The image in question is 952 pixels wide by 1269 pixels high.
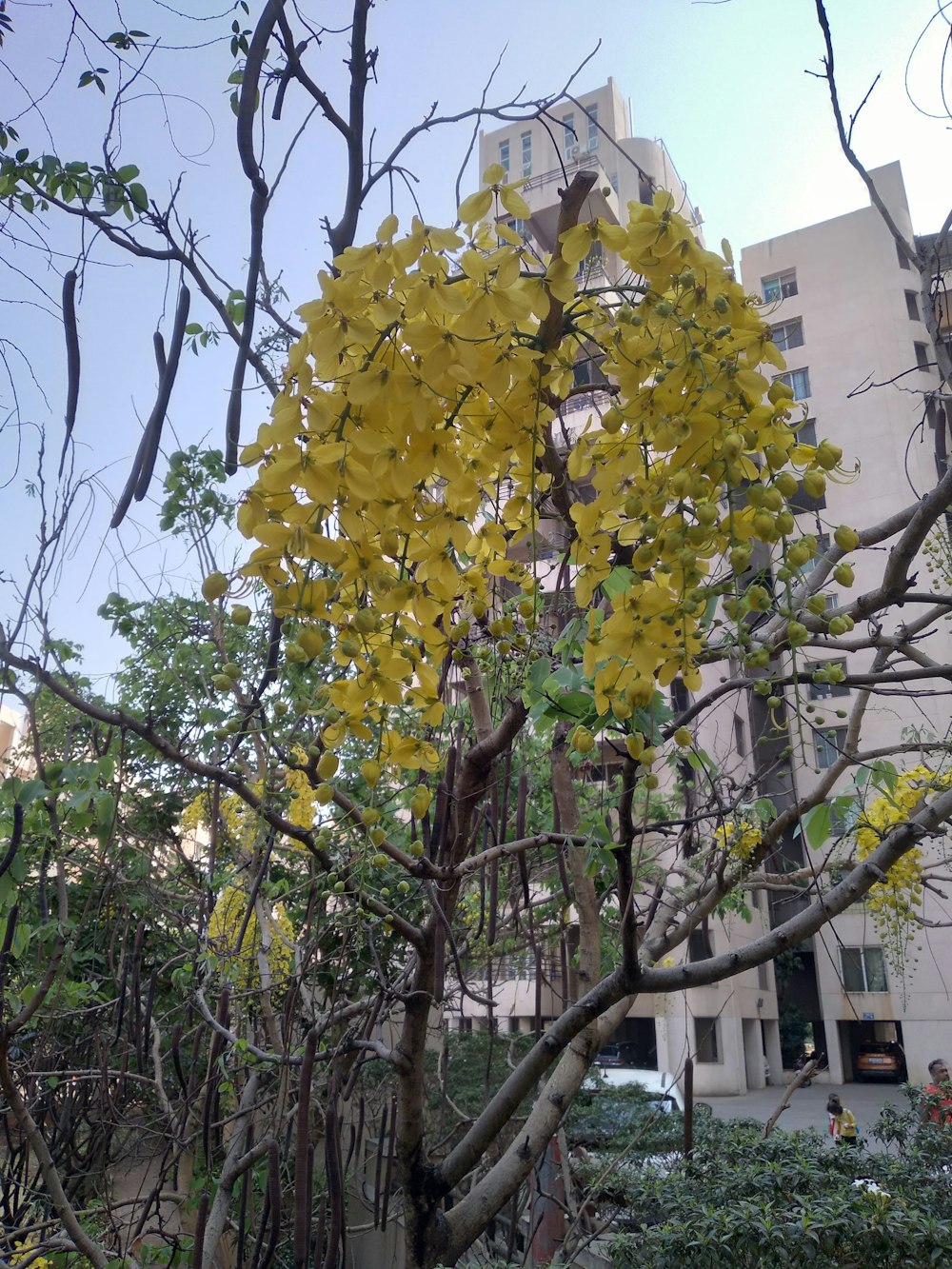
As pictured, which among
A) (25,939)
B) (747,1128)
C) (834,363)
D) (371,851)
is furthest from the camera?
(834,363)

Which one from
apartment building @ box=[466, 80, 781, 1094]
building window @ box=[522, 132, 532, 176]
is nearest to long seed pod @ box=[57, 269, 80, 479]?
apartment building @ box=[466, 80, 781, 1094]

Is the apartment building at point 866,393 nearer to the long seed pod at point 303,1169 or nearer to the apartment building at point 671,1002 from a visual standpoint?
the apartment building at point 671,1002

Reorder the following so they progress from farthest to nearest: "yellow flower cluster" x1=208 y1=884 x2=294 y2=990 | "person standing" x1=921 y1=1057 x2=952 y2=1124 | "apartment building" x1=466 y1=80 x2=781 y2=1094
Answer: "apartment building" x1=466 y1=80 x2=781 y2=1094
"person standing" x1=921 y1=1057 x2=952 y2=1124
"yellow flower cluster" x1=208 y1=884 x2=294 y2=990

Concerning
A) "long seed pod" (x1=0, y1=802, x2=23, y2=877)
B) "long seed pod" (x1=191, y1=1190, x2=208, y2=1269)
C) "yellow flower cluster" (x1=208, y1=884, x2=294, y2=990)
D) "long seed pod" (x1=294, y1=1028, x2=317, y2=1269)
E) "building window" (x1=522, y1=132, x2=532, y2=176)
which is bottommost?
"long seed pod" (x1=191, y1=1190, x2=208, y2=1269)

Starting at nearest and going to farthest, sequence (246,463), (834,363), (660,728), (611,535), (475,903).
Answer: (246,463), (611,535), (660,728), (475,903), (834,363)

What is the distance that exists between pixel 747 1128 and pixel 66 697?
4.60m

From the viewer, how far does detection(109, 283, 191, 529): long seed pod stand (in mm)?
1370

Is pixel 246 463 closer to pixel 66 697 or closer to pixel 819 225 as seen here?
pixel 66 697

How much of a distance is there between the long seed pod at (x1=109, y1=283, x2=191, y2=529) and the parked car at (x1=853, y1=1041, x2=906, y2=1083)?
19289 millimetres

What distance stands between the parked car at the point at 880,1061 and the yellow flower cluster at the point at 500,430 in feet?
63.4

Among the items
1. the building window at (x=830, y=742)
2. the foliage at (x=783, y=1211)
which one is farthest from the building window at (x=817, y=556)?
the foliage at (x=783, y=1211)

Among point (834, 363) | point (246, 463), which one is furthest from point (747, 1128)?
point (834, 363)

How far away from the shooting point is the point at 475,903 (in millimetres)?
5379

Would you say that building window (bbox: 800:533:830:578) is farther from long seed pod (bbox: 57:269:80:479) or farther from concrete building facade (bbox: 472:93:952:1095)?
concrete building facade (bbox: 472:93:952:1095)
